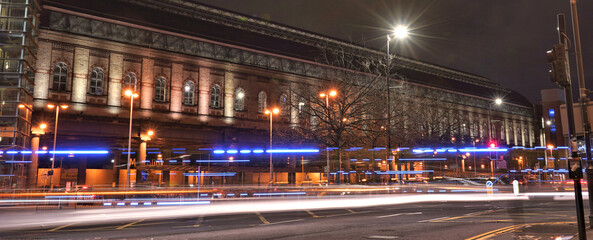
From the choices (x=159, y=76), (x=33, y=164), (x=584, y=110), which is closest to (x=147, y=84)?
(x=159, y=76)

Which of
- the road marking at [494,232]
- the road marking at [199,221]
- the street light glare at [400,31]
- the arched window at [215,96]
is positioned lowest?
the road marking at [199,221]

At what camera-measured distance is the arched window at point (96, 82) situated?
43.8 meters

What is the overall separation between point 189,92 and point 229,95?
476cm

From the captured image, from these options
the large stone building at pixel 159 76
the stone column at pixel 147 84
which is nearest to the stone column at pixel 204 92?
the large stone building at pixel 159 76

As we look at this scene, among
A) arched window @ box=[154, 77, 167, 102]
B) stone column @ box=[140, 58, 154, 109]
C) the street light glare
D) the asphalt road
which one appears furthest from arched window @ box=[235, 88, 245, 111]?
the asphalt road

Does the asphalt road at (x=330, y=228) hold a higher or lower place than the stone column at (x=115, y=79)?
lower

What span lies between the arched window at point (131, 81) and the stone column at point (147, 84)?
2.53 ft

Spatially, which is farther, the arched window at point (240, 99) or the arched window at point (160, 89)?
the arched window at point (240, 99)

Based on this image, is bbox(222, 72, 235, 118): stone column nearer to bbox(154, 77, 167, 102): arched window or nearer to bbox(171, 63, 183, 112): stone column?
bbox(171, 63, 183, 112): stone column

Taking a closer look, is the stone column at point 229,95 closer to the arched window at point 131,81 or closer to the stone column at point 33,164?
the arched window at point 131,81

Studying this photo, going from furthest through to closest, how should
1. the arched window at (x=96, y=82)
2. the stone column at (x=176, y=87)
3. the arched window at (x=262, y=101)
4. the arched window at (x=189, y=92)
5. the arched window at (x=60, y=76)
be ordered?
the arched window at (x=262, y=101)
the arched window at (x=189, y=92)
the stone column at (x=176, y=87)
the arched window at (x=96, y=82)
the arched window at (x=60, y=76)

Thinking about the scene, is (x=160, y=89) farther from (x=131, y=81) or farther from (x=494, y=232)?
(x=494, y=232)

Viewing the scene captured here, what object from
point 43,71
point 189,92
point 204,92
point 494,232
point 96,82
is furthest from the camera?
point 204,92

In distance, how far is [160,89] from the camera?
4791 cm
